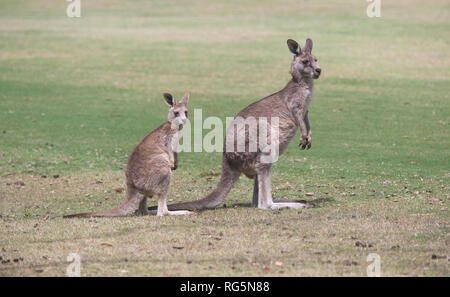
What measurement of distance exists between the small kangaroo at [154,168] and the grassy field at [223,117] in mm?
237

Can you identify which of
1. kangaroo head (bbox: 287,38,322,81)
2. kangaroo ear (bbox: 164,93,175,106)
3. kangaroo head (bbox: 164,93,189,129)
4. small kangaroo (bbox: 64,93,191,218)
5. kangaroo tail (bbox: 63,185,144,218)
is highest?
kangaroo head (bbox: 287,38,322,81)

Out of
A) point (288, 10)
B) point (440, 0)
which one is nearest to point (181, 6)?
point (288, 10)

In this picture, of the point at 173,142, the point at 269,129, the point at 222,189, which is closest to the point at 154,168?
the point at 173,142

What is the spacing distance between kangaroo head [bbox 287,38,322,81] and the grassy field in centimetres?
168

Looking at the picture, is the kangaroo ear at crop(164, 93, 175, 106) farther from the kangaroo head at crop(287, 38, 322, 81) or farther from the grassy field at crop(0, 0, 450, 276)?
the kangaroo head at crop(287, 38, 322, 81)

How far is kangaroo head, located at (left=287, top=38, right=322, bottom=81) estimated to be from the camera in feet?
30.7

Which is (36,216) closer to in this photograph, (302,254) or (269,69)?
(302,254)

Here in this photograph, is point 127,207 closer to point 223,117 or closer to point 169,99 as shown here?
point 169,99

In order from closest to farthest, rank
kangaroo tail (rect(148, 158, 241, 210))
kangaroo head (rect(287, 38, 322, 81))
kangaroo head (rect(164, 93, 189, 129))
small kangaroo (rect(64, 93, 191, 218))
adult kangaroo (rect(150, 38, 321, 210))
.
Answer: small kangaroo (rect(64, 93, 191, 218))
kangaroo head (rect(164, 93, 189, 129))
adult kangaroo (rect(150, 38, 321, 210))
kangaroo tail (rect(148, 158, 241, 210))
kangaroo head (rect(287, 38, 322, 81))

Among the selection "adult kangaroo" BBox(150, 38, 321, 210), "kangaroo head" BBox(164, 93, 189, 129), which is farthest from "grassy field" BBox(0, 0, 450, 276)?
"kangaroo head" BBox(164, 93, 189, 129)

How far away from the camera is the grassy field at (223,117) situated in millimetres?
6906

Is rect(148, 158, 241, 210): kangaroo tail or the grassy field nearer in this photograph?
the grassy field

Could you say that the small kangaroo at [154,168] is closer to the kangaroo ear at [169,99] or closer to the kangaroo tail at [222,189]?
the kangaroo ear at [169,99]

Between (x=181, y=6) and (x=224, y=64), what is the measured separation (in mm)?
14698
